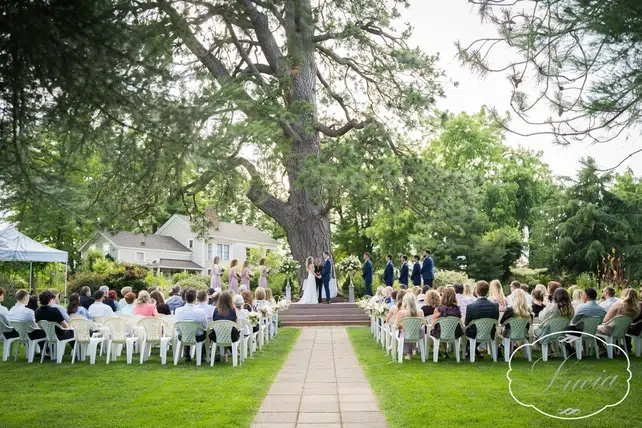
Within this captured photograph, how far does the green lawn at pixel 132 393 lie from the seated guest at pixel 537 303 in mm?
5184

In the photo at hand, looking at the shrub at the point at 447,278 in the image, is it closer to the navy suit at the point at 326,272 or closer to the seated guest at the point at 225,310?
the navy suit at the point at 326,272

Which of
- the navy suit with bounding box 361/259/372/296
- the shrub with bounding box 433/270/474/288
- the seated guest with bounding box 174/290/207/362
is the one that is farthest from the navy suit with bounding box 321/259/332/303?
the seated guest with bounding box 174/290/207/362

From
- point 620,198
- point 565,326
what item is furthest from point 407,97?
point 620,198

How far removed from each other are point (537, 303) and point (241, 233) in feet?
143

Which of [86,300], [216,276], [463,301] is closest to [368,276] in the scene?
[216,276]

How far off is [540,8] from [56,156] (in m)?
4.85

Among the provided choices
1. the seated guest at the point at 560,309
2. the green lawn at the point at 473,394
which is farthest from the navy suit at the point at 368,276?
the seated guest at the point at 560,309

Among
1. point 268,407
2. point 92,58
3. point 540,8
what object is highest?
point 540,8

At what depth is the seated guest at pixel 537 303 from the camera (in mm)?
13366

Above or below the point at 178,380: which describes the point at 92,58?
above

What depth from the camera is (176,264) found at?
4944 centimetres

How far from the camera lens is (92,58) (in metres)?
5.19

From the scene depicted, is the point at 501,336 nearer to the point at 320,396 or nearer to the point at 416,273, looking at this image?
the point at 320,396

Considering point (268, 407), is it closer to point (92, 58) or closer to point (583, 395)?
point (583, 395)
